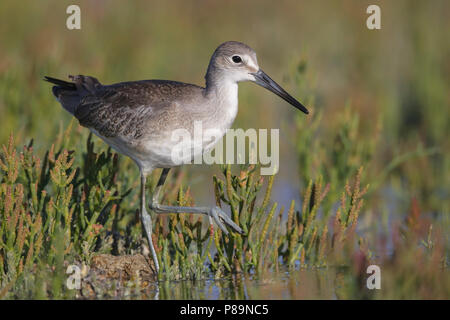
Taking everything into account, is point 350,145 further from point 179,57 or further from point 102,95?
point 179,57

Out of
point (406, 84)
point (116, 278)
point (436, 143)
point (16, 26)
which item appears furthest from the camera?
point (16, 26)

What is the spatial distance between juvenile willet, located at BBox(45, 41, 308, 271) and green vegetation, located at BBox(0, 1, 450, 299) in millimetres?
195

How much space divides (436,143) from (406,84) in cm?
202

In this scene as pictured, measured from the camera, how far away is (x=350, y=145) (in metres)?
7.14

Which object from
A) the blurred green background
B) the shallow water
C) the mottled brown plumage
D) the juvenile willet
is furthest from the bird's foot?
the blurred green background

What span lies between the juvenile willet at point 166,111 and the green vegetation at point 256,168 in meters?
0.20

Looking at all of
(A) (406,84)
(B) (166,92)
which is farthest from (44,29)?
(B) (166,92)

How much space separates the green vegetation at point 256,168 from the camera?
551 cm

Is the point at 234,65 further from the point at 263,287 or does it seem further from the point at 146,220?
the point at 263,287

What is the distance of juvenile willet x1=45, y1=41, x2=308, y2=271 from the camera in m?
5.79

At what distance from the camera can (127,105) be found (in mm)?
6137

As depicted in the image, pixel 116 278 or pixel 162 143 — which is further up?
pixel 162 143

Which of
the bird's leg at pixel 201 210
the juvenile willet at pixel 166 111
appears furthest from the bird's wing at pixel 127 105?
the bird's leg at pixel 201 210

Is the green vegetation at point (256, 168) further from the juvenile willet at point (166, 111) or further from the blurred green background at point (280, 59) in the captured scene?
the juvenile willet at point (166, 111)
